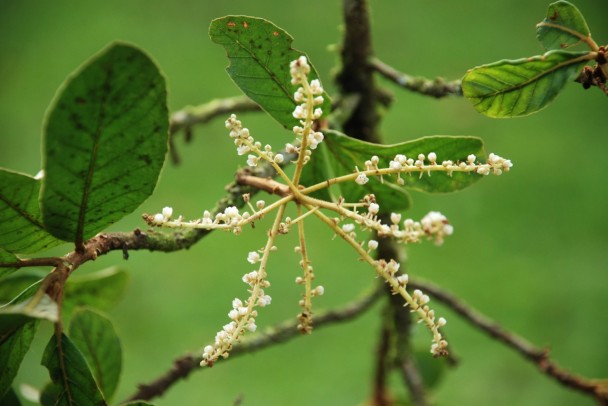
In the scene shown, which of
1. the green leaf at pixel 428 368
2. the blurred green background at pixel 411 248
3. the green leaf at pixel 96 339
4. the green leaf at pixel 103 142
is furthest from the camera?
the blurred green background at pixel 411 248

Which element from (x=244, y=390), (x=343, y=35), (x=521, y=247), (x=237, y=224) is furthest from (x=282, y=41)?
(x=521, y=247)

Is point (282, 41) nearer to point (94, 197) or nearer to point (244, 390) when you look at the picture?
point (94, 197)

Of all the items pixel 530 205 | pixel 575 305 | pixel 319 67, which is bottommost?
pixel 575 305

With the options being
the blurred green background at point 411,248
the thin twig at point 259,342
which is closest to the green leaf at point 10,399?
the thin twig at point 259,342

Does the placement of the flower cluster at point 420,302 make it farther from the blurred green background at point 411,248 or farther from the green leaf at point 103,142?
the blurred green background at point 411,248

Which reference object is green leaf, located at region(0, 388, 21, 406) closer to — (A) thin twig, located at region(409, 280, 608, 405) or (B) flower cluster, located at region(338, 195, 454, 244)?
(B) flower cluster, located at region(338, 195, 454, 244)

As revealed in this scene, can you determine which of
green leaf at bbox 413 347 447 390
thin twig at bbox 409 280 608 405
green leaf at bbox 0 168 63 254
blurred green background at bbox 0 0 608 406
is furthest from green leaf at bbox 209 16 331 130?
blurred green background at bbox 0 0 608 406
